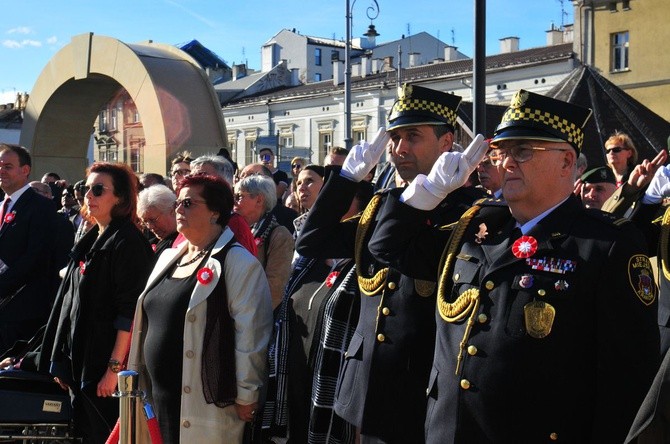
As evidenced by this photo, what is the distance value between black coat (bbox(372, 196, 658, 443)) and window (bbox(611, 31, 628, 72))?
→ 127 ft

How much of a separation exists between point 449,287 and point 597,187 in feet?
10.0

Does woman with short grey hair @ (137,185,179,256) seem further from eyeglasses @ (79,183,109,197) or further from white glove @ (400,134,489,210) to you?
white glove @ (400,134,489,210)

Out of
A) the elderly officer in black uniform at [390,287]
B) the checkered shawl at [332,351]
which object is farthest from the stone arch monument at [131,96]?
the elderly officer in black uniform at [390,287]

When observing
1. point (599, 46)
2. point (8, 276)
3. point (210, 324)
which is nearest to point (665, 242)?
point (210, 324)

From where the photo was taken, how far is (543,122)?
338 cm

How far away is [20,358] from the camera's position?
6.62m

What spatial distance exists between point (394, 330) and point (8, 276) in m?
4.58

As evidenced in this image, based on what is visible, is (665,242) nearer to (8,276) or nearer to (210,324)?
(210,324)

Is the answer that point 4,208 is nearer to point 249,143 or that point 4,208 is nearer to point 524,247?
point 524,247

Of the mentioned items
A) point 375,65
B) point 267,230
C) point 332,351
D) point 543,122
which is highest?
point 375,65

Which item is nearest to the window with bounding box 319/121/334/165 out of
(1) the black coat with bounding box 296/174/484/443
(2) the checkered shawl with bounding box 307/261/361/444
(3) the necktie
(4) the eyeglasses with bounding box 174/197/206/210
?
(3) the necktie

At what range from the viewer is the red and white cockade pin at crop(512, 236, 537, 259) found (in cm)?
331

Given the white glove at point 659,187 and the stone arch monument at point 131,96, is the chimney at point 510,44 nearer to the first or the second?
the stone arch monument at point 131,96

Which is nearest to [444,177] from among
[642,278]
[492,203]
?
[492,203]
